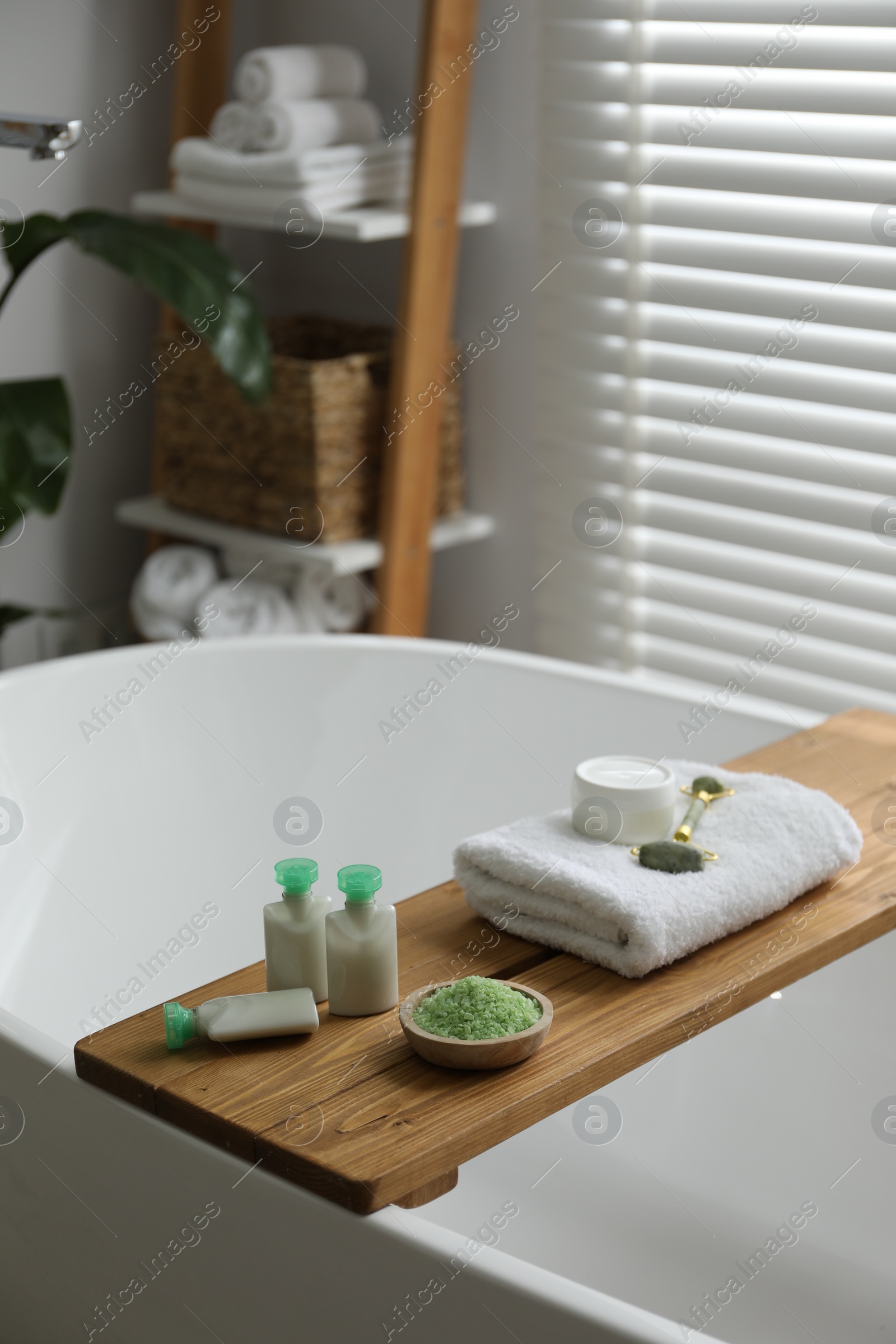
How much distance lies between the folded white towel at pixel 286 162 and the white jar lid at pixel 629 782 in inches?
45.3

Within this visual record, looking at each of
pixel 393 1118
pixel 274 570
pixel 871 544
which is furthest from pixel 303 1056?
pixel 274 570

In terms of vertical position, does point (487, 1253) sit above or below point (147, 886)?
above

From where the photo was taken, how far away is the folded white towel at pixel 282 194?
6.84 ft

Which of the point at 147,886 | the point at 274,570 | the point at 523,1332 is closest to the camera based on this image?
the point at 523,1332

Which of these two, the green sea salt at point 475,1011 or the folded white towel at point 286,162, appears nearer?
the green sea salt at point 475,1011

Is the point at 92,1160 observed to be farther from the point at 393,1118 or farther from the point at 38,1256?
the point at 393,1118

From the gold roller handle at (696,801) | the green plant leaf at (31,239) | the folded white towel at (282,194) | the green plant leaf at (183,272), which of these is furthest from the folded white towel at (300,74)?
the gold roller handle at (696,801)

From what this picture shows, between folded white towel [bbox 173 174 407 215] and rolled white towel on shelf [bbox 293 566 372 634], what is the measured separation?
1.78ft

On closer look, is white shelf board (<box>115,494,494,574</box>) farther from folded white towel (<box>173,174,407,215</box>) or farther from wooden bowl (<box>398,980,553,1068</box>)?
wooden bowl (<box>398,980,553,1068</box>)

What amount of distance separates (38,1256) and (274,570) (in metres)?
1.36

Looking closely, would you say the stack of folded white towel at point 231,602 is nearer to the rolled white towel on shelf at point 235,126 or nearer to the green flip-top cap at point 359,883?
the rolled white towel on shelf at point 235,126

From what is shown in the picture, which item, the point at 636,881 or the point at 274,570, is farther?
the point at 274,570

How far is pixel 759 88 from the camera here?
75.3 inches

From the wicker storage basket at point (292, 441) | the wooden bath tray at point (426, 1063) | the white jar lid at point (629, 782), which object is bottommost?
the wooden bath tray at point (426, 1063)
